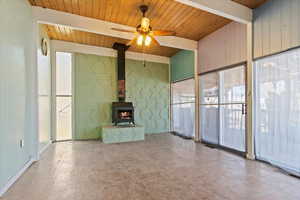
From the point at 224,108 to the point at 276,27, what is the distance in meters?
2.06

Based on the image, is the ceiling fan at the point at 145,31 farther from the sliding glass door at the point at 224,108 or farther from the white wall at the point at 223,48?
the sliding glass door at the point at 224,108

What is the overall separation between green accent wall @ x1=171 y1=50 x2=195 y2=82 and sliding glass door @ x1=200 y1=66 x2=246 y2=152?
2.61 ft

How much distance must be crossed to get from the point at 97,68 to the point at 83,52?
696 mm

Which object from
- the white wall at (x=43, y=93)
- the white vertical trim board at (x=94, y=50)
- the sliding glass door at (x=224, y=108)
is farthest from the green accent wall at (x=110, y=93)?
the sliding glass door at (x=224, y=108)

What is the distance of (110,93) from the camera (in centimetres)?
613

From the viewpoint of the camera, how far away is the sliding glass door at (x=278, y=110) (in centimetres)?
287

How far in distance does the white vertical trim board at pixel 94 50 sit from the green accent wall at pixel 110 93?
152 millimetres

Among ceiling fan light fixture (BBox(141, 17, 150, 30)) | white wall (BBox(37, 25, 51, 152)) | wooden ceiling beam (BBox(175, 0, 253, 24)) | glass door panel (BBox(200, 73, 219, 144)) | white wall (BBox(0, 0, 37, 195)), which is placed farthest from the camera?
glass door panel (BBox(200, 73, 219, 144))

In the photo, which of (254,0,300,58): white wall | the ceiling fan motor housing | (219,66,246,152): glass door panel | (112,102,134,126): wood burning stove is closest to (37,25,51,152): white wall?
(112,102,134,126): wood burning stove

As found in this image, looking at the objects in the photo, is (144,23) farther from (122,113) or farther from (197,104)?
(122,113)

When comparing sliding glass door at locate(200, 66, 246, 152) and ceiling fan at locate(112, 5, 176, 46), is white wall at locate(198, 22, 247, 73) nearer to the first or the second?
sliding glass door at locate(200, 66, 246, 152)

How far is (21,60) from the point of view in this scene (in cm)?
305

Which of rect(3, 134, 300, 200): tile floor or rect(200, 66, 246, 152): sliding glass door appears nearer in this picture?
rect(3, 134, 300, 200): tile floor

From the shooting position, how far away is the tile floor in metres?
2.18
